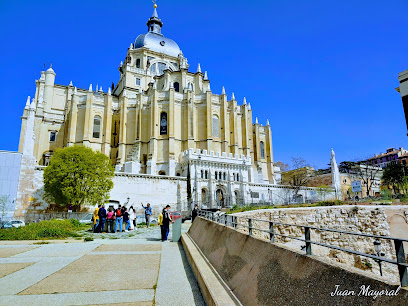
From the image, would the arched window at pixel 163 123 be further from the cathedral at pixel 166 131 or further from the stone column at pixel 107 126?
the stone column at pixel 107 126

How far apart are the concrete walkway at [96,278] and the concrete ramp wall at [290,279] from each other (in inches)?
40.1

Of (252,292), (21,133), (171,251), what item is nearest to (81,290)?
(252,292)

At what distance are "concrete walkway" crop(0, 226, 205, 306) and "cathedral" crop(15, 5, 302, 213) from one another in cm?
2494

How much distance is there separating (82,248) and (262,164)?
4159cm

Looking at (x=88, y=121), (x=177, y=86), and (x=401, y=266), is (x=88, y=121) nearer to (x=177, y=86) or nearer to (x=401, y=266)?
(x=177, y=86)

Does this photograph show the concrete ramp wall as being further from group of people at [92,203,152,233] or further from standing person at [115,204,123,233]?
standing person at [115,204,123,233]

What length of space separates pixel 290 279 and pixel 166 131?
3967cm

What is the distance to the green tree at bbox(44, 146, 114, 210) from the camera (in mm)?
25750

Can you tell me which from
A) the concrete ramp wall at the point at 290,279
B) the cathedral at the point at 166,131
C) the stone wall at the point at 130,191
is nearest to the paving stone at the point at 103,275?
the concrete ramp wall at the point at 290,279

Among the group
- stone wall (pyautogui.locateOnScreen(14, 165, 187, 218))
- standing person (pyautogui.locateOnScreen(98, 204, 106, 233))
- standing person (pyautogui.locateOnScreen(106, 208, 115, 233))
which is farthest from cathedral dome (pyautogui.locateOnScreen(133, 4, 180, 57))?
standing person (pyautogui.locateOnScreen(98, 204, 106, 233))

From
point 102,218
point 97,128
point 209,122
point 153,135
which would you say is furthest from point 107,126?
point 102,218

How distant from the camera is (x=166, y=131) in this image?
41.7 meters

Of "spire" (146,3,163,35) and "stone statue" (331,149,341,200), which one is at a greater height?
"spire" (146,3,163,35)

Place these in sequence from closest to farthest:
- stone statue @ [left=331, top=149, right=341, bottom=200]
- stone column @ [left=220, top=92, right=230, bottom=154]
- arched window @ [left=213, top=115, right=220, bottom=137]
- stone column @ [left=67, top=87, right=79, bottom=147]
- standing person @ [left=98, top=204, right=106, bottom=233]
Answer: standing person @ [left=98, top=204, right=106, bottom=233] < stone column @ [left=67, top=87, right=79, bottom=147] < stone statue @ [left=331, top=149, right=341, bottom=200] < stone column @ [left=220, top=92, right=230, bottom=154] < arched window @ [left=213, top=115, right=220, bottom=137]
